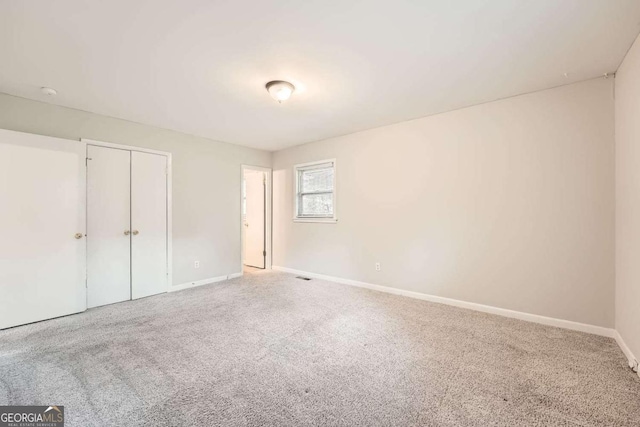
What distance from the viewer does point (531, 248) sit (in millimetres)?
3016

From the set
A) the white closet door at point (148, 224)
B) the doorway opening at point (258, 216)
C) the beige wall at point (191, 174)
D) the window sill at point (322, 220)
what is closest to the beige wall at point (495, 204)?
the window sill at point (322, 220)

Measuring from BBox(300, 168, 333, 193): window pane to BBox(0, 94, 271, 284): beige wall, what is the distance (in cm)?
96

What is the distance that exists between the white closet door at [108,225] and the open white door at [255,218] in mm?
2454

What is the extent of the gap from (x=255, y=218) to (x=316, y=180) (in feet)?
5.59

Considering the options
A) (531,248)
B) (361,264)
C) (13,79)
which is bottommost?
(361,264)

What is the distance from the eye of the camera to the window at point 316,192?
496cm

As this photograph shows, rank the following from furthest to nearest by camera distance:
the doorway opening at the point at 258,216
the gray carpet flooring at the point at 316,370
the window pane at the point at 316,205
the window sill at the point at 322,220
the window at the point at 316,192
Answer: the doorway opening at the point at 258,216, the window pane at the point at 316,205, the window at the point at 316,192, the window sill at the point at 322,220, the gray carpet flooring at the point at 316,370

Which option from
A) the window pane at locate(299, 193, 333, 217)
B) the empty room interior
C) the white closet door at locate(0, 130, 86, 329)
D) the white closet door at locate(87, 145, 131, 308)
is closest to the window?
the window pane at locate(299, 193, 333, 217)

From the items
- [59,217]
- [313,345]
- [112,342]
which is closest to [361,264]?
[313,345]

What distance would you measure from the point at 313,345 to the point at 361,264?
2151 mm

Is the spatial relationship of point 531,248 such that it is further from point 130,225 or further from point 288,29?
point 130,225

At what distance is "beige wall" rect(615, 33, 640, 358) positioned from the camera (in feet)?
6.82

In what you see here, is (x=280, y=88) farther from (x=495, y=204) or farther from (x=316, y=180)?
(x=495, y=204)

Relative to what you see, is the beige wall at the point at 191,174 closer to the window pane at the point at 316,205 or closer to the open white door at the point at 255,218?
the open white door at the point at 255,218
